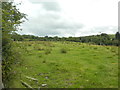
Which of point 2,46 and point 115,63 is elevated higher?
point 2,46

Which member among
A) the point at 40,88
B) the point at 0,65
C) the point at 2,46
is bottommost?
the point at 40,88

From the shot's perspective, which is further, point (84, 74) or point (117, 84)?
point (84, 74)

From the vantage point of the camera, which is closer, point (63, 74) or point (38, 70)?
point (63, 74)

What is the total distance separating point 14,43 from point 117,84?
25.2ft

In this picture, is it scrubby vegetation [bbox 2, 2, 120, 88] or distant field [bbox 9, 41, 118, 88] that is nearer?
scrubby vegetation [bbox 2, 2, 120, 88]

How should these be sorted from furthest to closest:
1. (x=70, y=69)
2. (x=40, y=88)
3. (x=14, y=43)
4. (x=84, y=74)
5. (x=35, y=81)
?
(x=70, y=69), (x=84, y=74), (x=35, y=81), (x=40, y=88), (x=14, y=43)

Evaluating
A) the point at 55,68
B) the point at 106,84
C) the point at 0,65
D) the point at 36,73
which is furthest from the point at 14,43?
the point at 106,84

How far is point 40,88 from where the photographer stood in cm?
923

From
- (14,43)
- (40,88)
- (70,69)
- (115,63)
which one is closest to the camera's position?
(14,43)

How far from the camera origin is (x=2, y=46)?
289 inches

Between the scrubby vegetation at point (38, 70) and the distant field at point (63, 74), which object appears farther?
the distant field at point (63, 74)

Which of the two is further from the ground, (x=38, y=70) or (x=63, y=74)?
(x=38, y=70)

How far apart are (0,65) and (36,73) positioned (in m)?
5.38

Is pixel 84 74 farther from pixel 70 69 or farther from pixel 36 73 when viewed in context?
pixel 36 73
